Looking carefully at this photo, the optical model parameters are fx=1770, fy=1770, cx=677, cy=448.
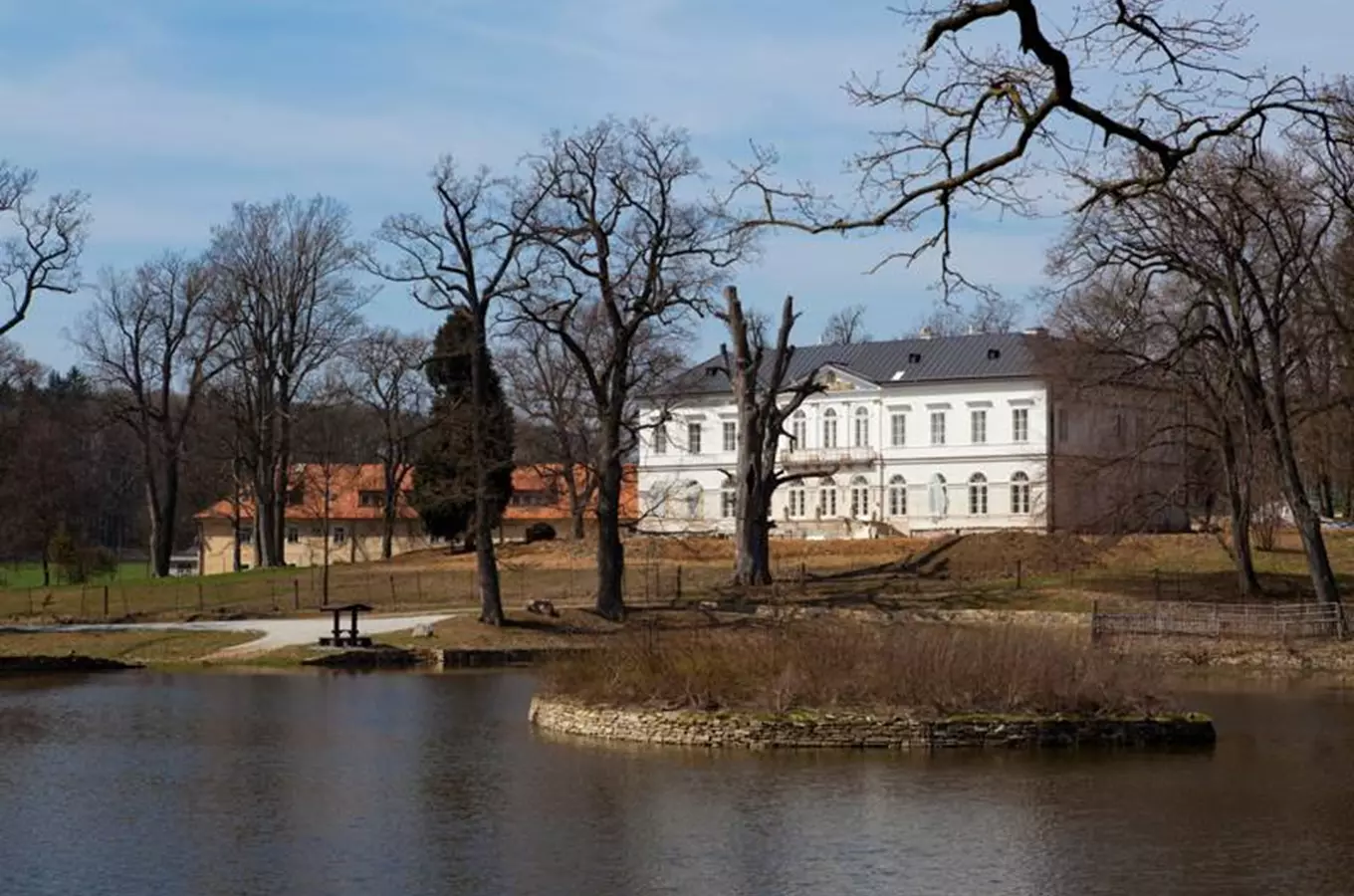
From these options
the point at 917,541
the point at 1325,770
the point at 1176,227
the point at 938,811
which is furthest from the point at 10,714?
the point at 917,541

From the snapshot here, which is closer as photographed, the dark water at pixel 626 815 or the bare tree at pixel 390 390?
the dark water at pixel 626 815

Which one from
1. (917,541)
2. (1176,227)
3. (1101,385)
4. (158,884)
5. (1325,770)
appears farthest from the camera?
(917,541)

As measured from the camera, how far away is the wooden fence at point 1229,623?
124 feet

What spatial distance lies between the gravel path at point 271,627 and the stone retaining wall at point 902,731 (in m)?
18.3

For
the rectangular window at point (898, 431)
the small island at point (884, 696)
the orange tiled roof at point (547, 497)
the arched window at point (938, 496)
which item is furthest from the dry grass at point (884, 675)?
the rectangular window at point (898, 431)

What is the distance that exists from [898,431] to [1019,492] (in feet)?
19.0

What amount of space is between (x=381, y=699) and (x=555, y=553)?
31.2 metres

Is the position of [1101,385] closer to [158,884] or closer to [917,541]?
[917,541]

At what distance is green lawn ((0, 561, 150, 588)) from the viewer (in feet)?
214

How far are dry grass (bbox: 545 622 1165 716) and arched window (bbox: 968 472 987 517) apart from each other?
153 feet

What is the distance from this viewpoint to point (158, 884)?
14539 millimetres

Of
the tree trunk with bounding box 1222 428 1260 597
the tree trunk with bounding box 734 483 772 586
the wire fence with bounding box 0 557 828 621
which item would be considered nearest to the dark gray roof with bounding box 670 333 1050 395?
the wire fence with bounding box 0 557 828 621

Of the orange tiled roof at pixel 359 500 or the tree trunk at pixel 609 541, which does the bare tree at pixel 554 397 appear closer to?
the orange tiled roof at pixel 359 500

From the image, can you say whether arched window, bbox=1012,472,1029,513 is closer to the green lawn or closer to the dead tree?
the dead tree
